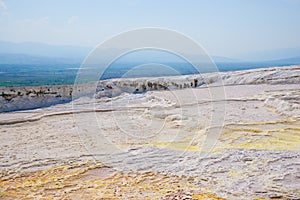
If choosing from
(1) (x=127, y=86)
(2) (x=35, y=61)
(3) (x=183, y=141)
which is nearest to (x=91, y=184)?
(3) (x=183, y=141)

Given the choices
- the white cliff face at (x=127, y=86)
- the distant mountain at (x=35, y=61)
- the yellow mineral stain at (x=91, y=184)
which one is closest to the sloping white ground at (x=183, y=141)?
the yellow mineral stain at (x=91, y=184)

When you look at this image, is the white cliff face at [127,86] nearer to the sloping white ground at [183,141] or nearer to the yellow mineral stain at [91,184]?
the sloping white ground at [183,141]

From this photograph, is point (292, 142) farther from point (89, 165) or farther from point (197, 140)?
point (89, 165)

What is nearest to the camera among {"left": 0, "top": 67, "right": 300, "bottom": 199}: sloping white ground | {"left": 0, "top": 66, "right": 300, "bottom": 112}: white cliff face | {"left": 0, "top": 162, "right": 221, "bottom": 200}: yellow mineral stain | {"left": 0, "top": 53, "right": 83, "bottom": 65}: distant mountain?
{"left": 0, "top": 162, "right": 221, "bottom": 200}: yellow mineral stain

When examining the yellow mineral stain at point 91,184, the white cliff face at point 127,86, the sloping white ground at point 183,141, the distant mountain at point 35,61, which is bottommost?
the yellow mineral stain at point 91,184

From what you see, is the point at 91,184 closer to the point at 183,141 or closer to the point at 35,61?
the point at 183,141

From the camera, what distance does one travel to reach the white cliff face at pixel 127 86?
13.8m

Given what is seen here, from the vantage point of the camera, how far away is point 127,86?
16.3m

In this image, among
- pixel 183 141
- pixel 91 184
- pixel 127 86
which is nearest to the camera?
pixel 91 184

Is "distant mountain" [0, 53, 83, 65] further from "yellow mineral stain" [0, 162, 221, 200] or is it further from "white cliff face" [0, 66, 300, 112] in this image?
"yellow mineral stain" [0, 162, 221, 200]

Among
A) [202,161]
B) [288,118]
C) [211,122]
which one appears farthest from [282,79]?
[202,161]

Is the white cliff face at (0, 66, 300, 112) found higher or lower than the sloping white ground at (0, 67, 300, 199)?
higher

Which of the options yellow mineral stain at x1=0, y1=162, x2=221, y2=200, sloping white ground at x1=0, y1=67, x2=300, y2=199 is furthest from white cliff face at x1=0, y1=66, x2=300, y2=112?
yellow mineral stain at x1=0, y1=162, x2=221, y2=200

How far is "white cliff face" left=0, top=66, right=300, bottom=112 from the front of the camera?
13789 millimetres
